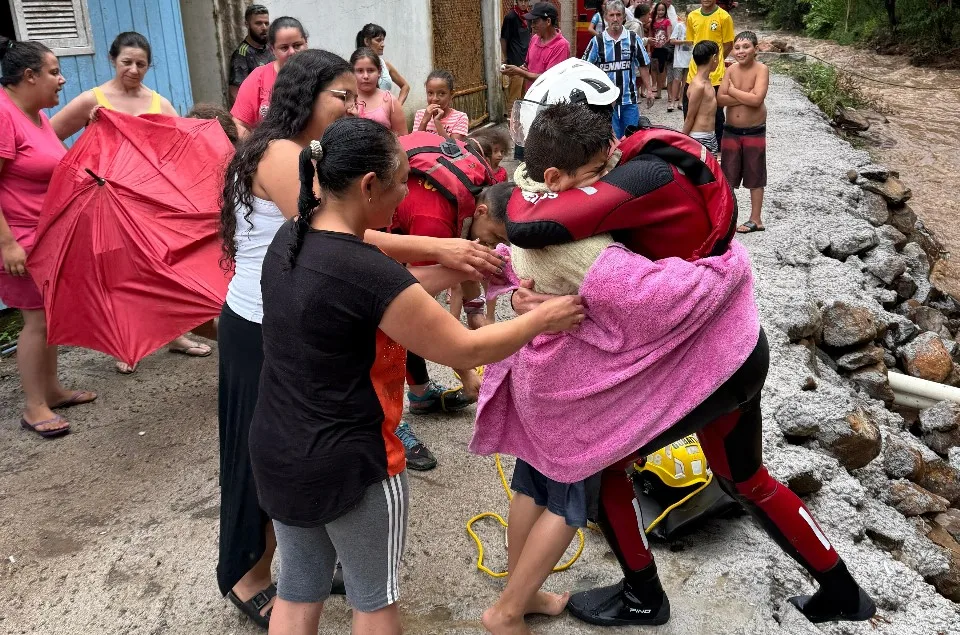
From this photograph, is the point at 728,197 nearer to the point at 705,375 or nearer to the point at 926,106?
the point at 705,375

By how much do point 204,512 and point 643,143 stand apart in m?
2.44

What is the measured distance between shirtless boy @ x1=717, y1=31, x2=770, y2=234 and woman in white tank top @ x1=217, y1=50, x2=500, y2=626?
514cm

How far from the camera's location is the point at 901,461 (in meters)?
4.19

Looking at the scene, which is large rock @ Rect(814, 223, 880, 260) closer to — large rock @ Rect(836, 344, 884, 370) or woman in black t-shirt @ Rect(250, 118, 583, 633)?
large rock @ Rect(836, 344, 884, 370)

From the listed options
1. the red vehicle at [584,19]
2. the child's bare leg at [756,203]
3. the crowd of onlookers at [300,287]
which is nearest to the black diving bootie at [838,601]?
the crowd of onlookers at [300,287]

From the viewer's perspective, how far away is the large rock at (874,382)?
5.19 metres

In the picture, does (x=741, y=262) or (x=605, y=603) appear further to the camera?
(x=605, y=603)

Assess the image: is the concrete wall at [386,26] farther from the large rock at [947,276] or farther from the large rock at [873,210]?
the large rock at [947,276]

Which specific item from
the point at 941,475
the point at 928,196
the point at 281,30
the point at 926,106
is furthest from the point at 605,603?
the point at 926,106

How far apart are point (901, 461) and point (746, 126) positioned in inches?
157

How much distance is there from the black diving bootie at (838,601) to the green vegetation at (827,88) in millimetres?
12283

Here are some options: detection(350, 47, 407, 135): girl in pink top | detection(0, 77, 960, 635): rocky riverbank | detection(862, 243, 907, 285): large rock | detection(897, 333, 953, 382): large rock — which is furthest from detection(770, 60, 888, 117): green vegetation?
detection(350, 47, 407, 135): girl in pink top

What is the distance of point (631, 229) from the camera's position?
2.24 metres

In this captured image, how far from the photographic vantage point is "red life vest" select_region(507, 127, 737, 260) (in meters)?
2.10
